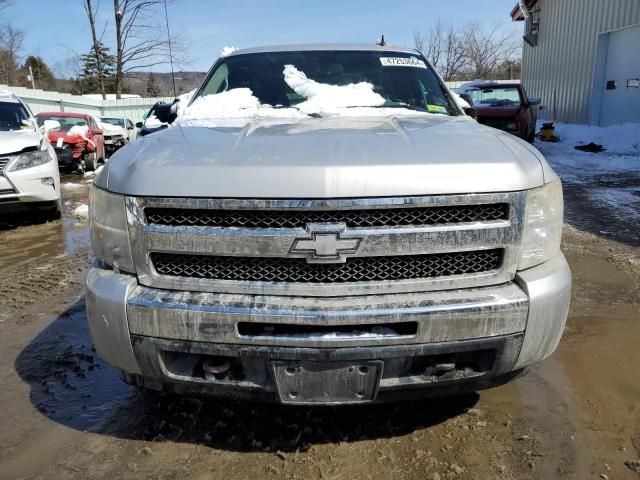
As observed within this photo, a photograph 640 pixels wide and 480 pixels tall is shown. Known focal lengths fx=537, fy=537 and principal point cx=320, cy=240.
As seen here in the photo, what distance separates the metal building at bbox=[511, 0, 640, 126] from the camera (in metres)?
16.2

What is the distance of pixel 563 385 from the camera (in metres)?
3.04

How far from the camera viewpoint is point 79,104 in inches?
1092

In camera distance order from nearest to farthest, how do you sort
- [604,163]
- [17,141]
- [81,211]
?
1. [17,141]
2. [81,211]
3. [604,163]

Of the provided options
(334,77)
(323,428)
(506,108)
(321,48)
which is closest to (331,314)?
(323,428)

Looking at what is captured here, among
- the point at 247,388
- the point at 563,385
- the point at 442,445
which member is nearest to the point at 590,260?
the point at 563,385

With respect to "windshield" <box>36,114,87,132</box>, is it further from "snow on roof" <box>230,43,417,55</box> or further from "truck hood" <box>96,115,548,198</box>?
"truck hood" <box>96,115,548,198</box>

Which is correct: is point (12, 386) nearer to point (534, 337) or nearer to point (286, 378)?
point (286, 378)

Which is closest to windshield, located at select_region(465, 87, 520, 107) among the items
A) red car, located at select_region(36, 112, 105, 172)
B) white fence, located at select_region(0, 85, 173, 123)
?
red car, located at select_region(36, 112, 105, 172)

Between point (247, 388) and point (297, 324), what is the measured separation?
374 millimetres

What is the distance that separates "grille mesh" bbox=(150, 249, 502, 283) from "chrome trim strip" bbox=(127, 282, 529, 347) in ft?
0.29

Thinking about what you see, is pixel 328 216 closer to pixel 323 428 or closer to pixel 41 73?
pixel 323 428

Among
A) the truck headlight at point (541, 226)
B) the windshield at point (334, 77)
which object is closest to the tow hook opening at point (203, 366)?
the truck headlight at point (541, 226)

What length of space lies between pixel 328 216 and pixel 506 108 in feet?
43.9

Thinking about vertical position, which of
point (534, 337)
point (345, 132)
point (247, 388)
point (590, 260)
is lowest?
point (590, 260)
